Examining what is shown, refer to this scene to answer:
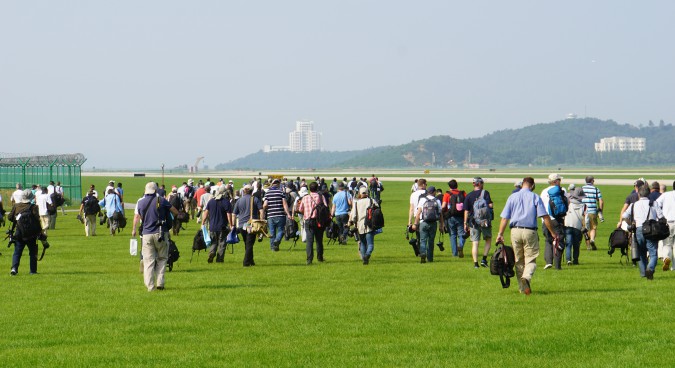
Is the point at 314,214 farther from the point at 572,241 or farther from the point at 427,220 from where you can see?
the point at 572,241

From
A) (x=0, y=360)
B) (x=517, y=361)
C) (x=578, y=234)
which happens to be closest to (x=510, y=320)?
(x=517, y=361)

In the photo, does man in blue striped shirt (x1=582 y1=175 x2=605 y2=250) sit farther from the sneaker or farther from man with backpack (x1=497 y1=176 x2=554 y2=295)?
the sneaker

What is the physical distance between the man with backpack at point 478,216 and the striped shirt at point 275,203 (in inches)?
192

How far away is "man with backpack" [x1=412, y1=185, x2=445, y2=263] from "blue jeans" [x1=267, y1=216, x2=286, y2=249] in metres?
3.82

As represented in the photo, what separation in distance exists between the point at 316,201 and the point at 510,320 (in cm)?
848

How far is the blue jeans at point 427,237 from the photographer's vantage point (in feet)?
67.5

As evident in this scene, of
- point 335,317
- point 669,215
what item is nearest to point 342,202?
point 669,215

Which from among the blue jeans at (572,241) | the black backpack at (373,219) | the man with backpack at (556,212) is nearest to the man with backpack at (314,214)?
the black backpack at (373,219)

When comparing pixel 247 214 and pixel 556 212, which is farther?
pixel 247 214

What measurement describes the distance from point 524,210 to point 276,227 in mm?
10332

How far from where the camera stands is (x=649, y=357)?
395 inches

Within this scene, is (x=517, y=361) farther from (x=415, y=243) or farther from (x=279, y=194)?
(x=279, y=194)

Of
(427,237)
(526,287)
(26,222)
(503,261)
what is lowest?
(526,287)

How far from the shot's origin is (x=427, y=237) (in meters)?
20.9
